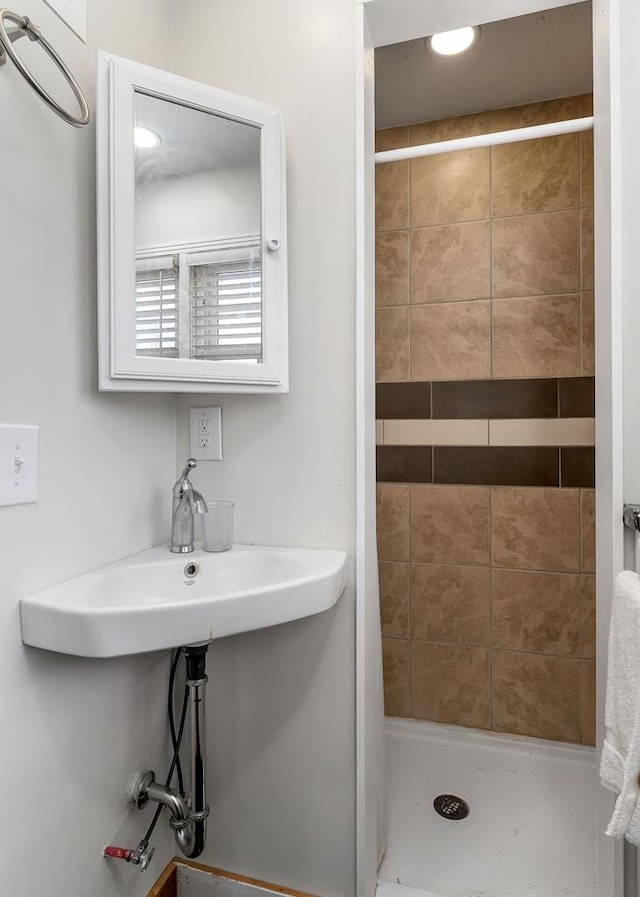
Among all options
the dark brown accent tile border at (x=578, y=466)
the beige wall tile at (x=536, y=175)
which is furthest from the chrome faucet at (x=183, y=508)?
the beige wall tile at (x=536, y=175)

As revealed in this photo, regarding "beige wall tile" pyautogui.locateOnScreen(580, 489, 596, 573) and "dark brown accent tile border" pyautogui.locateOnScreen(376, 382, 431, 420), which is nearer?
"beige wall tile" pyautogui.locateOnScreen(580, 489, 596, 573)

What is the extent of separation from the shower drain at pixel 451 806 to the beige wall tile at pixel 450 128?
91.6 inches

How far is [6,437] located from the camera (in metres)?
0.87

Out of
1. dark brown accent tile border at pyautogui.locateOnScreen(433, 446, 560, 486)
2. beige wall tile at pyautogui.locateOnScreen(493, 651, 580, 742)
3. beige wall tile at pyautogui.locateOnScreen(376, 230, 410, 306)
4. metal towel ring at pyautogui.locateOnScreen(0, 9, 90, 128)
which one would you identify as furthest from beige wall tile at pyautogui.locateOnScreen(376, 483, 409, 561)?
metal towel ring at pyautogui.locateOnScreen(0, 9, 90, 128)

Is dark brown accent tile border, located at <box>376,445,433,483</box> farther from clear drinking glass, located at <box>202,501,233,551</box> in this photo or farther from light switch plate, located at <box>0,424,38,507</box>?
light switch plate, located at <box>0,424,38,507</box>

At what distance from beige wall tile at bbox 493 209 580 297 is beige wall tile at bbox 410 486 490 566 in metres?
0.77

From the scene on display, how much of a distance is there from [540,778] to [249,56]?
233 centimetres

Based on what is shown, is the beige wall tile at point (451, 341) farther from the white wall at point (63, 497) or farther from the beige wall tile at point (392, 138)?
the white wall at point (63, 497)

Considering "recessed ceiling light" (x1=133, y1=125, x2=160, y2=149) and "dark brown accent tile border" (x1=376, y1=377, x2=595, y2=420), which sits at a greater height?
"recessed ceiling light" (x1=133, y1=125, x2=160, y2=149)

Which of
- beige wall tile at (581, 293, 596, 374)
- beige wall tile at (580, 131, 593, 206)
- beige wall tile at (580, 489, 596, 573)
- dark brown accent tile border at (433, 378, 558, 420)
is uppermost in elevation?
beige wall tile at (580, 131, 593, 206)

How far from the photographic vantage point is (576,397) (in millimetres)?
1870

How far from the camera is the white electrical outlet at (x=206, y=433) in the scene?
132cm

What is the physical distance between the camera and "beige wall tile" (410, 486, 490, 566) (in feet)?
6.55

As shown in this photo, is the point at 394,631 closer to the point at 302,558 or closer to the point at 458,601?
the point at 458,601
